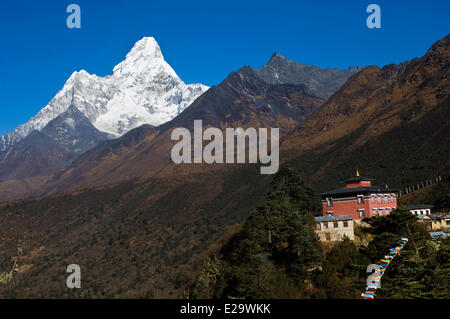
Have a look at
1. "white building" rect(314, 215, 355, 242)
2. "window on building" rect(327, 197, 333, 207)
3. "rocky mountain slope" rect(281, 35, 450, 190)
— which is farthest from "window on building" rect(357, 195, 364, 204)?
"rocky mountain slope" rect(281, 35, 450, 190)

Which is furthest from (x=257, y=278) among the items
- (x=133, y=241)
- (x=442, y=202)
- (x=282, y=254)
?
(x=133, y=241)

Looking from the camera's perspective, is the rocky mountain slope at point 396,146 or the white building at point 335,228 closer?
the white building at point 335,228

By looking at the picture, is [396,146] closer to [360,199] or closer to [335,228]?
[360,199]

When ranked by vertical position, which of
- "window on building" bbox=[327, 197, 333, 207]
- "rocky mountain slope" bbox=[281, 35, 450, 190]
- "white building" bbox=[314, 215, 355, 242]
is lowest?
"white building" bbox=[314, 215, 355, 242]

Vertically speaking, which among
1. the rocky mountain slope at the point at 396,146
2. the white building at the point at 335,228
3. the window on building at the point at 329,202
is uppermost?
the rocky mountain slope at the point at 396,146

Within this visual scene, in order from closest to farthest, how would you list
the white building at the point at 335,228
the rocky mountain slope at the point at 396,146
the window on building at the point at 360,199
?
the white building at the point at 335,228 < the window on building at the point at 360,199 < the rocky mountain slope at the point at 396,146

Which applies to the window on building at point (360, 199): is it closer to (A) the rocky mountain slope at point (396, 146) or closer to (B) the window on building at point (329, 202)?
(B) the window on building at point (329, 202)

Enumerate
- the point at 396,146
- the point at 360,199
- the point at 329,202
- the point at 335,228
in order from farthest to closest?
1. the point at 396,146
2. the point at 329,202
3. the point at 360,199
4. the point at 335,228

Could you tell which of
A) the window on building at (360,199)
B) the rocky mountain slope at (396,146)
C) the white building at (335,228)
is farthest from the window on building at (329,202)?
the rocky mountain slope at (396,146)

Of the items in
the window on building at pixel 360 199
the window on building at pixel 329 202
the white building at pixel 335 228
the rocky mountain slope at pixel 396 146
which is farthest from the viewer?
the rocky mountain slope at pixel 396 146

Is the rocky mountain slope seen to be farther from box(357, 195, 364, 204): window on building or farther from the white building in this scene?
the white building

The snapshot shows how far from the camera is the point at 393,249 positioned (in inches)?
1512

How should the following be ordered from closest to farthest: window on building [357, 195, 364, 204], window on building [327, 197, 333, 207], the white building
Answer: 1. the white building
2. window on building [357, 195, 364, 204]
3. window on building [327, 197, 333, 207]

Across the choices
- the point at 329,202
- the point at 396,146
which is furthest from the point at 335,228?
the point at 396,146
